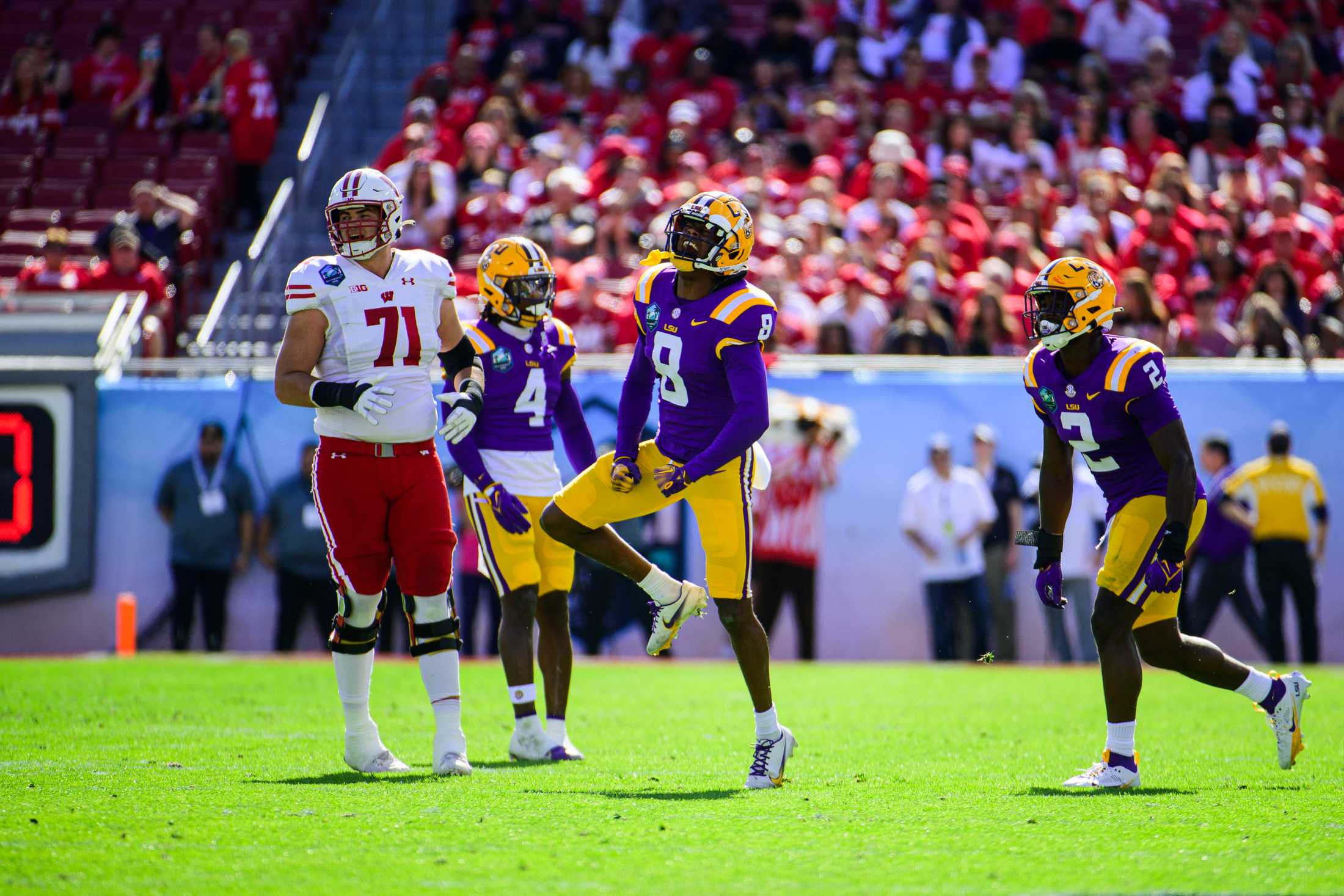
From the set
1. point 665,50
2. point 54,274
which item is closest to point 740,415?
point 54,274

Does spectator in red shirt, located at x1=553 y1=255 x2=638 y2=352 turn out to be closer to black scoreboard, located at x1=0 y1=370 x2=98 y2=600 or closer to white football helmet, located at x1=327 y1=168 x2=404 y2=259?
black scoreboard, located at x1=0 y1=370 x2=98 y2=600

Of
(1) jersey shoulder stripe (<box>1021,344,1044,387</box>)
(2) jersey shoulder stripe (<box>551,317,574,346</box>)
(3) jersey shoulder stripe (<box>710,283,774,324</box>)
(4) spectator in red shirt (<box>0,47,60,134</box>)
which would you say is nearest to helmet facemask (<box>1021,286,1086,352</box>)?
(1) jersey shoulder stripe (<box>1021,344,1044,387</box>)

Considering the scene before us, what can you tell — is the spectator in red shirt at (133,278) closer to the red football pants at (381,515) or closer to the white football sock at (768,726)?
the red football pants at (381,515)

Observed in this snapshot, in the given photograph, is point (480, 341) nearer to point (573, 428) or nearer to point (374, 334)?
point (573, 428)

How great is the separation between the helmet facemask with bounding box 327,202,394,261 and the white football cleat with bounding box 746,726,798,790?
2.36m

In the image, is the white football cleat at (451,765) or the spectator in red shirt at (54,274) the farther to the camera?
the spectator in red shirt at (54,274)

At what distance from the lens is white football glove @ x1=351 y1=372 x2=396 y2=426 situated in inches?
238

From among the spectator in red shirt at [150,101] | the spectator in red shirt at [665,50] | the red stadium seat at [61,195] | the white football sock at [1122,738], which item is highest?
the spectator in red shirt at [665,50]

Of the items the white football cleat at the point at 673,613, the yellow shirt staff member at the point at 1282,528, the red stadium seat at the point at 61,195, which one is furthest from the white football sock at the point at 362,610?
the red stadium seat at the point at 61,195

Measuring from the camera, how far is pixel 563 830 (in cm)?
509

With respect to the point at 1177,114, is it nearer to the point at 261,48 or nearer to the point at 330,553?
the point at 261,48

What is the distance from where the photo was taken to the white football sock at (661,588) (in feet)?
21.0

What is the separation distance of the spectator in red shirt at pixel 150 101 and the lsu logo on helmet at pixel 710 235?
11845mm

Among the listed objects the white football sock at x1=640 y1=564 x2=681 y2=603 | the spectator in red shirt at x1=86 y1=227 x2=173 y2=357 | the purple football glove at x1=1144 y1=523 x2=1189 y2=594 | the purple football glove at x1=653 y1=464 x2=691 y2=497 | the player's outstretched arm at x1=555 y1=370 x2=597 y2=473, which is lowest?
the white football sock at x1=640 y1=564 x2=681 y2=603
